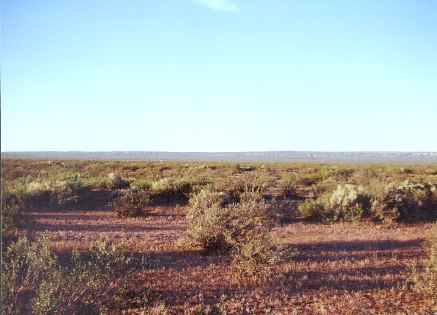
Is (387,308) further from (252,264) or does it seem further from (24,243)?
(24,243)

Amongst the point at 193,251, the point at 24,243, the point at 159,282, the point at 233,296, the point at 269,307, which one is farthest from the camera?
the point at 193,251

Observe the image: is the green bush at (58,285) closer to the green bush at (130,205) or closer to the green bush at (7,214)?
the green bush at (7,214)

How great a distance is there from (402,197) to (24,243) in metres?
12.6

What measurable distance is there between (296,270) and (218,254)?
1.87 m

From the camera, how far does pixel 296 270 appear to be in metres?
7.82

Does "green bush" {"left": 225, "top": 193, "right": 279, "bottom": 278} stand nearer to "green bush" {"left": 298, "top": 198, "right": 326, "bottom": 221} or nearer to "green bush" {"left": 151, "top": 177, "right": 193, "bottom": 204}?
"green bush" {"left": 298, "top": 198, "right": 326, "bottom": 221}

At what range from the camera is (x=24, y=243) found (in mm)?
5422

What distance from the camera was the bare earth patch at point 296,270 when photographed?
20.5 feet

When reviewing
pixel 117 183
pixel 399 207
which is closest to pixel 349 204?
pixel 399 207

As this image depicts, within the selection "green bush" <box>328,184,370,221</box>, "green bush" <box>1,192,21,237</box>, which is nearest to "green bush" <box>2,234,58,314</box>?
"green bush" <box>1,192,21,237</box>

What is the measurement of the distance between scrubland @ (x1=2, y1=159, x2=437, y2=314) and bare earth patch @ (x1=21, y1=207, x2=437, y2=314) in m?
0.03

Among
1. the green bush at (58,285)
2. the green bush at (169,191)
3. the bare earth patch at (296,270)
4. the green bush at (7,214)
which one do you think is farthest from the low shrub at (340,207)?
the green bush at (7,214)

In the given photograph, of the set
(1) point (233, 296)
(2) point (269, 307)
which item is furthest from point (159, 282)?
(2) point (269, 307)

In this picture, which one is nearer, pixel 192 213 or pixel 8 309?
pixel 8 309
